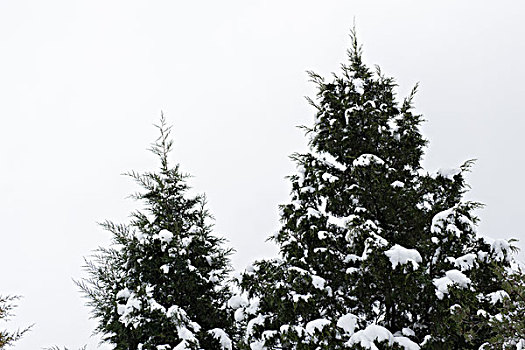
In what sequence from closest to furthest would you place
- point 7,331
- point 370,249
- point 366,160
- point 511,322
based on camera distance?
point 511,322 < point 370,249 < point 366,160 < point 7,331

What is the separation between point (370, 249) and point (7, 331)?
26.9 feet

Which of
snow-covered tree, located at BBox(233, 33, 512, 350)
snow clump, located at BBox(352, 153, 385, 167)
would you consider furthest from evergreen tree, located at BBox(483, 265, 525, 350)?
snow clump, located at BBox(352, 153, 385, 167)

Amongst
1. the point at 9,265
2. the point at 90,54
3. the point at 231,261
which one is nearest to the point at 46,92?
the point at 90,54

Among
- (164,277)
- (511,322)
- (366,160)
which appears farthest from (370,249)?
(164,277)

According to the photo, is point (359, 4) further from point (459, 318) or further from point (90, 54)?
point (459, 318)

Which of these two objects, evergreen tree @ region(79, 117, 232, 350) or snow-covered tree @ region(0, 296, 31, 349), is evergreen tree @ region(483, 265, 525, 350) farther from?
snow-covered tree @ region(0, 296, 31, 349)

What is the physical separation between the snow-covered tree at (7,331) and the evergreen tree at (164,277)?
223 centimetres

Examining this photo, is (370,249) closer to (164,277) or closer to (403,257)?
(403,257)

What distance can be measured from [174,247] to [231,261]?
1.47 metres

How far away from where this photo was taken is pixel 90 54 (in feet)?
498

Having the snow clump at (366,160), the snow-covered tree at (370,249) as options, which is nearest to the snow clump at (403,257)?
the snow-covered tree at (370,249)

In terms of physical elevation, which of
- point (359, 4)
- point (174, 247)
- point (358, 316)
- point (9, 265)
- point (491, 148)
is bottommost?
point (358, 316)

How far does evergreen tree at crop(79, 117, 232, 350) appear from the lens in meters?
8.87

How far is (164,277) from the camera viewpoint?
9.55 metres
